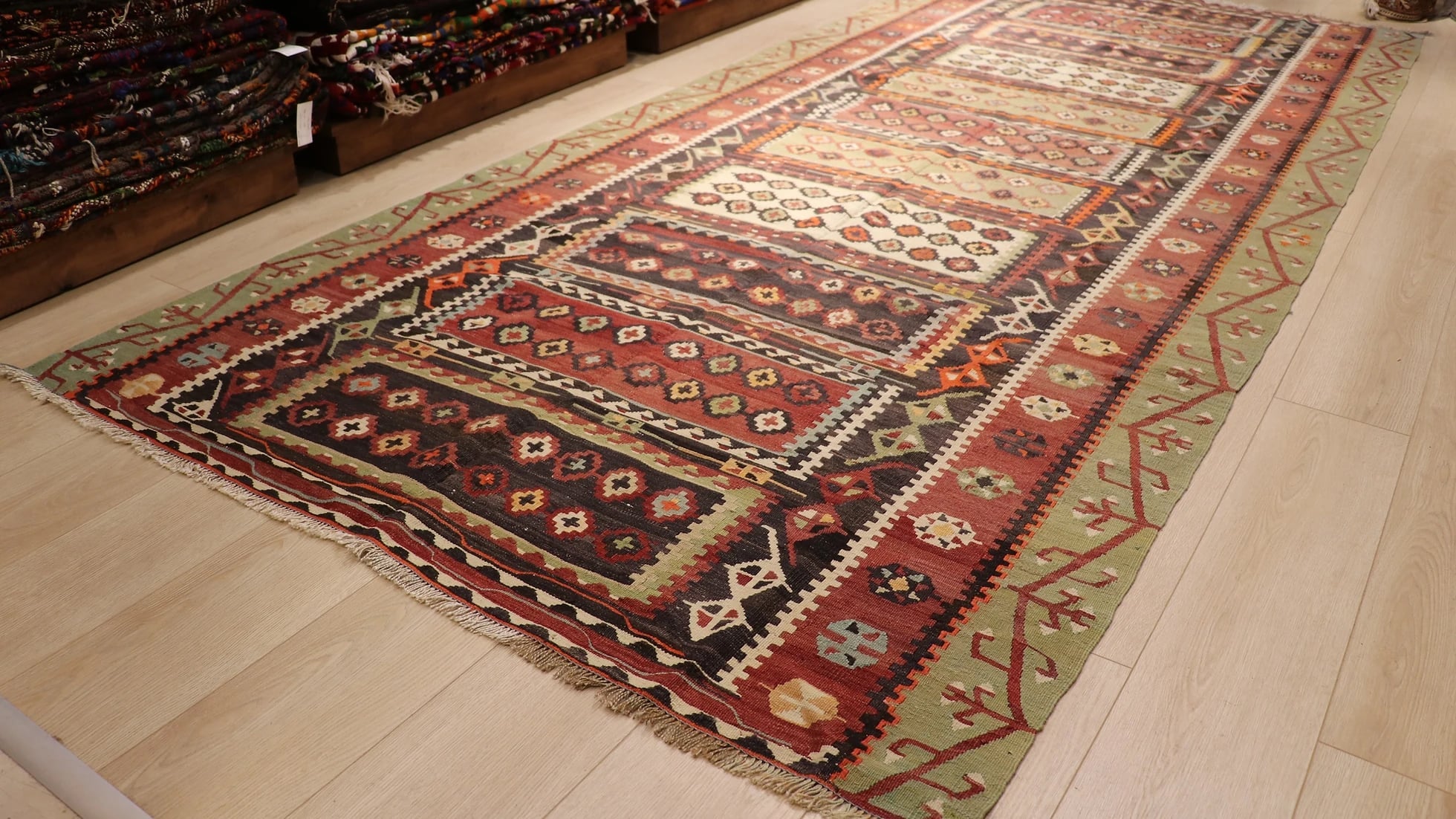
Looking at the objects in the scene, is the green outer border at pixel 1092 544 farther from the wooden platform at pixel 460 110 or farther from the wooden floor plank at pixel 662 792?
the wooden platform at pixel 460 110

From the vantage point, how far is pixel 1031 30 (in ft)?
15.0

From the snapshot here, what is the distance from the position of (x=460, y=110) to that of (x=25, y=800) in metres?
2.72

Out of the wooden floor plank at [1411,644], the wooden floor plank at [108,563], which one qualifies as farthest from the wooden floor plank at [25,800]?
the wooden floor plank at [1411,644]

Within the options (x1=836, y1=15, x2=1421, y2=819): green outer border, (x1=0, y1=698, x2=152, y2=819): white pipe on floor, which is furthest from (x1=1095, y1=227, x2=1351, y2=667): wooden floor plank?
(x1=0, y1=698, x2=152, y2=819): white pipe on floor

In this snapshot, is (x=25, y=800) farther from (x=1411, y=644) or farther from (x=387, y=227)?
(x=387, y=227)

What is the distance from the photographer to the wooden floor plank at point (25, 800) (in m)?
1.17

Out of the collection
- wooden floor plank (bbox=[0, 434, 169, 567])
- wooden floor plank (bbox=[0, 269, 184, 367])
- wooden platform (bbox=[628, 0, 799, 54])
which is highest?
wooden platform (bbox=[628, 0, 799, 54])

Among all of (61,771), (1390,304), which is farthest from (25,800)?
(1390,304)

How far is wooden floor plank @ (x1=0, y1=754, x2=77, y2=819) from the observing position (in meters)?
1.17

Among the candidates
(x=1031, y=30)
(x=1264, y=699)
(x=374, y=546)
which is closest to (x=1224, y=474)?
(x=1264, y=699)

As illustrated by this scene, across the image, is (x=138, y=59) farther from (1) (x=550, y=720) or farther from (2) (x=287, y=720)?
(1) (x=550, y=720)

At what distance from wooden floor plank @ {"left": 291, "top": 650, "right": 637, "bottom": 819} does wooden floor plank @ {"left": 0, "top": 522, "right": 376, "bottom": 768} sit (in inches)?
11.4

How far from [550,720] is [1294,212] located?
2441mm

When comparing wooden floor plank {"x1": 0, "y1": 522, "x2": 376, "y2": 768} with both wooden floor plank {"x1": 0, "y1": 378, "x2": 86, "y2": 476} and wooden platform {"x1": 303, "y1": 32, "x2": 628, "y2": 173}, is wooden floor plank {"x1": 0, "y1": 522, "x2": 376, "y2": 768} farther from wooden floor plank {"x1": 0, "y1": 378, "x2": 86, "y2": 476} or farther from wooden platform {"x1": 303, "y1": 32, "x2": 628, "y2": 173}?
wooden platform {"x1": 303, "y1": 32, "x2": 628, "y2": 173}
